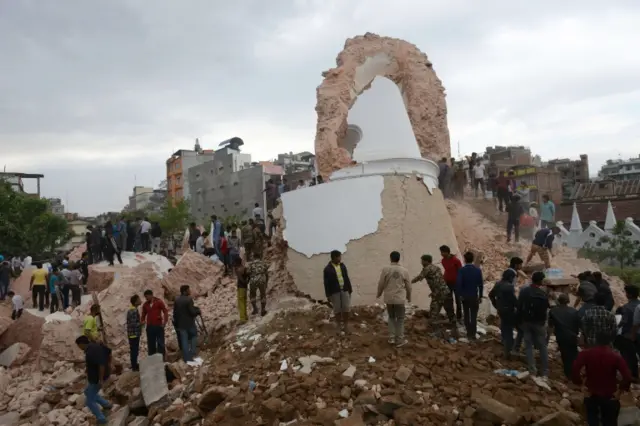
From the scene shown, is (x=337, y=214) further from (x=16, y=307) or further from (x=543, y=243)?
(x=16, y=307)

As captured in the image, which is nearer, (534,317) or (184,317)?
(534,317)

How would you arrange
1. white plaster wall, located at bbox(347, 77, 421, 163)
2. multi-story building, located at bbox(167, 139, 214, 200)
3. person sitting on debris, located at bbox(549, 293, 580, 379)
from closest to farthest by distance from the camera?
person sitting on debris, located at bbox(549, 293, 580, 379) → white plaster wall, located at bbox(347, 77, 421, 163) → multi-story building, located at bbox(167, 139, 214, 200)

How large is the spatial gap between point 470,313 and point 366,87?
6.85 metres

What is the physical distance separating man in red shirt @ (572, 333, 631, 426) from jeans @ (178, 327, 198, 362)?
624cm

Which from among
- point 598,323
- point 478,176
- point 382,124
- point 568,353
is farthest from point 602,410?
point 478,176

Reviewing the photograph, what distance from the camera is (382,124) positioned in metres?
11.4

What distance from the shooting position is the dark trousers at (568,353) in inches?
259

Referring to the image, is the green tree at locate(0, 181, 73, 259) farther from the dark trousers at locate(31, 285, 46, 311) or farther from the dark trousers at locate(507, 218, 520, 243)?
the dark trousers at locate(507, 218, 520, 243)

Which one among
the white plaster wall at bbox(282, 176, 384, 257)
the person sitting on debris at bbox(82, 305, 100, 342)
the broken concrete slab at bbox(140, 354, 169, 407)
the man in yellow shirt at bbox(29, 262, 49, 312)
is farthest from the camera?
the man in yellow shirt at bbox(29, 262, 49, 312)

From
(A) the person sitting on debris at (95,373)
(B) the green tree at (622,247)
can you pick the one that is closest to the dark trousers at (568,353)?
(A) the person sitting on debris at (95,373)

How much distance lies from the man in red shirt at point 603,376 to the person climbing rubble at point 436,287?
8.36 feet

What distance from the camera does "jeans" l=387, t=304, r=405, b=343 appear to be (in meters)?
7.01

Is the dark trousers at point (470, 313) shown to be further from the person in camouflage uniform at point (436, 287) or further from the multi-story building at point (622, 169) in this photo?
the multi-story building at point (622, 169)

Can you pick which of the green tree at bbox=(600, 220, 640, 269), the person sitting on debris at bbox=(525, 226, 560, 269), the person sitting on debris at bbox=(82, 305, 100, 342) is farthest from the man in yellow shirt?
the green tree at bbox=(600, 220, 640, 269)
